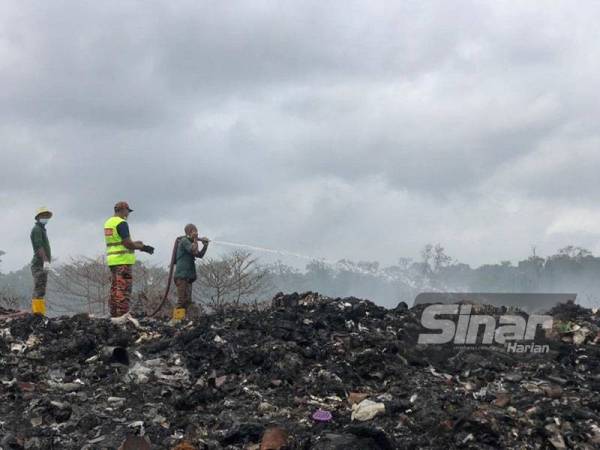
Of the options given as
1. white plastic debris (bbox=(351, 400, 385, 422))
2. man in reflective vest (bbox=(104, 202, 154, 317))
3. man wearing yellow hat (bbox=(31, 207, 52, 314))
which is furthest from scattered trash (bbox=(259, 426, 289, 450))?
man wearing yellow hat (bbox=(31, 207, 52, 314))

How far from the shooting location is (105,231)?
10.1 meters

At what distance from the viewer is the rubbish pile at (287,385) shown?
5898mm

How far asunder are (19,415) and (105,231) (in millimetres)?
3984

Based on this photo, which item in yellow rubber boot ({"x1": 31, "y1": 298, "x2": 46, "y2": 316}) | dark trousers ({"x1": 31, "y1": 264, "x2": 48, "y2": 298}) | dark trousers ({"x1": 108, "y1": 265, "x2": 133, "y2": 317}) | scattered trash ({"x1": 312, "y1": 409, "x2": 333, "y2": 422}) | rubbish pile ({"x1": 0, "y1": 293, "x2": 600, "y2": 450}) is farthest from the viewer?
dark trousers ({"x1": 31, "y1": 264, "x2": 48, "y2": 298})

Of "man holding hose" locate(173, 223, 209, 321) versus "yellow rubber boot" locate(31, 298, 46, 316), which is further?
"yellow rubber boot" locate(31, 298, 46, 316)

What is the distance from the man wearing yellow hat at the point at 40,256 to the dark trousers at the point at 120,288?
53.5 inches

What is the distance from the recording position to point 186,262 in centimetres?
1059

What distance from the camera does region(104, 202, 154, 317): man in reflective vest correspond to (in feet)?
32.7

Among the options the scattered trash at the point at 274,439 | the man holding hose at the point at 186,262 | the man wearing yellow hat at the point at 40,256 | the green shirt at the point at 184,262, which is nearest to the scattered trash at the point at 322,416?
the scattered trash at the point at 274,439

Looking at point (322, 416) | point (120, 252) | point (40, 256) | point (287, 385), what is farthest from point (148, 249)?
point (322, 416)

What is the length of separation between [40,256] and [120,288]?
1.62 m

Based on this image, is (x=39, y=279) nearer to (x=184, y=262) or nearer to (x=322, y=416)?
(x=184, y=262)

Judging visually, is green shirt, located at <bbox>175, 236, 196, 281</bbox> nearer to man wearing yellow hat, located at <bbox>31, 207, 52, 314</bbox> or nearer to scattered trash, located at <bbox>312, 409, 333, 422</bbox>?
man wearing yellow hat, located at <bbox>31, 207, 52, 314</bbox>

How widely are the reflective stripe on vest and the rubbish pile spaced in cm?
97
